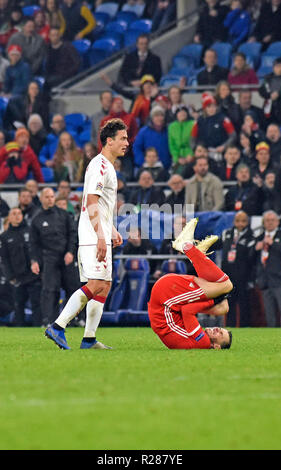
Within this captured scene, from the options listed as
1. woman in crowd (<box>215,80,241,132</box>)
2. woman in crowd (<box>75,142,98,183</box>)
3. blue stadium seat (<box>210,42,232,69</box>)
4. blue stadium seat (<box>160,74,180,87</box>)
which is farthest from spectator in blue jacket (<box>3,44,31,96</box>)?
woman in crowd (<box>215,80,241,132</box>)

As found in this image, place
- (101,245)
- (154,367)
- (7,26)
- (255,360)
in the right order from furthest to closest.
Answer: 1. (7,26)
2. (101,245)
3. (255,360)
4. (154,367)

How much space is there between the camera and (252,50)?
23.6 metres

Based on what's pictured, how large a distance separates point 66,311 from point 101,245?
76 cm

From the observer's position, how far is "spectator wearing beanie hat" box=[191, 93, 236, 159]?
65.0 feet

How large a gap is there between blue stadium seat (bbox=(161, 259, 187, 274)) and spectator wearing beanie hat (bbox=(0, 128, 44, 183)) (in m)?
4.36

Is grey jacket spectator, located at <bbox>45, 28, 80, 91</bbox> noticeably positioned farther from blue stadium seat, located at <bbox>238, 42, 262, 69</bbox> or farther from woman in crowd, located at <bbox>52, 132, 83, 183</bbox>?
woman in crowd, located at <bbox>52, 132, 83, 183</bbox>

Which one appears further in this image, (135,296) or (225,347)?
(135,296)

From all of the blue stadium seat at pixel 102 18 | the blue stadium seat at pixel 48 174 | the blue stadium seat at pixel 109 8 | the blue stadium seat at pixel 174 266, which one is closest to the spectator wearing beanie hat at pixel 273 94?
the blue stadium seat at pixel 174 266

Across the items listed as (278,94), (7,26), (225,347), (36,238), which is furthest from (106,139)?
(7,26)

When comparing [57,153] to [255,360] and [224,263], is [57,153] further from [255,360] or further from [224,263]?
[255,360]

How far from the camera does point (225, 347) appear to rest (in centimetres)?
1095

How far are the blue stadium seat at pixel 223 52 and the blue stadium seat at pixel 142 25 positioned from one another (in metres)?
3.83

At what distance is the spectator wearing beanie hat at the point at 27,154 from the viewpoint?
21.4m

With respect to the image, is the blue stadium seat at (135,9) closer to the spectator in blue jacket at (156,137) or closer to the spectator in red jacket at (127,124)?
the spectator in red jacket at (127,124)
